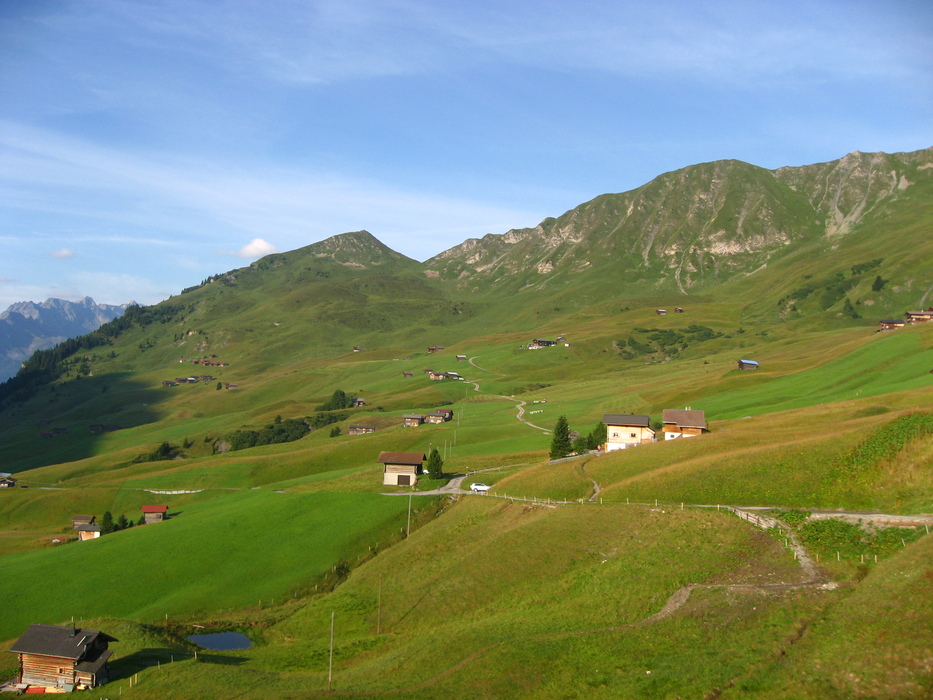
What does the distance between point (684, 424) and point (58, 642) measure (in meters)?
83.3

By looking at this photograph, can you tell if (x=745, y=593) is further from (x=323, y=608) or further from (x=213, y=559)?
(x=213, y=559)

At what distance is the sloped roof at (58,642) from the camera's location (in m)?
43.3

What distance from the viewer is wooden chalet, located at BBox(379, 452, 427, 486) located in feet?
307

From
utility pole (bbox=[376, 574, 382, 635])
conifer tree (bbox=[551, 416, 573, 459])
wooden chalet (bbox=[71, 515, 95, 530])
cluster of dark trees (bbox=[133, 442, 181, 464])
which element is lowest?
cluster of dark trees (bbox=[133, 442, 181, 464])

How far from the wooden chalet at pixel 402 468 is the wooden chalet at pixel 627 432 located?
100 ft

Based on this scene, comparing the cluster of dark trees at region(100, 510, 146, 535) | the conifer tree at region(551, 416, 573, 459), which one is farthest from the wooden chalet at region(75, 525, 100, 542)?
the conifer tree at region(551, 416, 573, 459)

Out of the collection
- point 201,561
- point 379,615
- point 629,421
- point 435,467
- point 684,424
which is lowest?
point 379,615

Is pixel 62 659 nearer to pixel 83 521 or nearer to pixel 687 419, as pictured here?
pixel 83 521

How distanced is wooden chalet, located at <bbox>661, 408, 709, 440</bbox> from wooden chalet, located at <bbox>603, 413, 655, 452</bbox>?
2.85 metres

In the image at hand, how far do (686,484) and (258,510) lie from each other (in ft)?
179

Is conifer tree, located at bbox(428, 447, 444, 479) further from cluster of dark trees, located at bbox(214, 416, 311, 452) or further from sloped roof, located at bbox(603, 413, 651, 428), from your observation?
cluster of dark trees, located at bbox(214, 416, 311, 452)

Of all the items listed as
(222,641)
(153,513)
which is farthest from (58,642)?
(153,513)

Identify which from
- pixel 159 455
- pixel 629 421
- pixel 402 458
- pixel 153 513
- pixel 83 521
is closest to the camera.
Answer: pixel 402 458

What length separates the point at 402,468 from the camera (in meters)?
94.1
